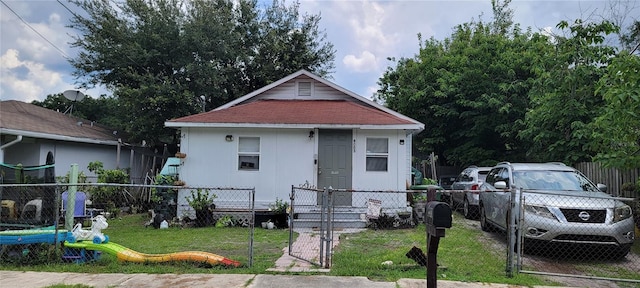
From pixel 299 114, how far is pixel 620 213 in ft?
26.0

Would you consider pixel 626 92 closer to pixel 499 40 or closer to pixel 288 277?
pixel 288 277

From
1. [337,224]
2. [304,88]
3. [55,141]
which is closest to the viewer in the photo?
[337,224]

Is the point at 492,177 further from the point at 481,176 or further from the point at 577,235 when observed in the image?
the point at 577,235

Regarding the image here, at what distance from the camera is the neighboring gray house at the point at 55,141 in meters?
11.7

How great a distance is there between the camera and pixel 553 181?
7.61 metres

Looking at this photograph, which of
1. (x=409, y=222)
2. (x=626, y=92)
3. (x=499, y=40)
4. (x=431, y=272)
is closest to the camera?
(x=431, y=272)

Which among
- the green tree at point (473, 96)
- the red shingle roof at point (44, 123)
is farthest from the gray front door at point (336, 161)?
the red shingle roof at point (44, 123)

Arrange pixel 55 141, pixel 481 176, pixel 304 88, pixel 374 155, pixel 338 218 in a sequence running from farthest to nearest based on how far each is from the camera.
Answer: pixel 304 88 < pixel 55 141 < pixel 481 176 < pixel 374 155 < pixel 338 218

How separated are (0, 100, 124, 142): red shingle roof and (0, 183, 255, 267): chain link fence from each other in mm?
2740

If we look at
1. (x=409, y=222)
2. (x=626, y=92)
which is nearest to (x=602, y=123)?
(x=626, y=92)

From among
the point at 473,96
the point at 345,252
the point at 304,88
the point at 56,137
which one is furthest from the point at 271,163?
the point at 473,96

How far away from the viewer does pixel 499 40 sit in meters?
17.8

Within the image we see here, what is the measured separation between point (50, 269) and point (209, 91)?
1380cm

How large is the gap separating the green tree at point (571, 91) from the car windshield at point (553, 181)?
2308mm
